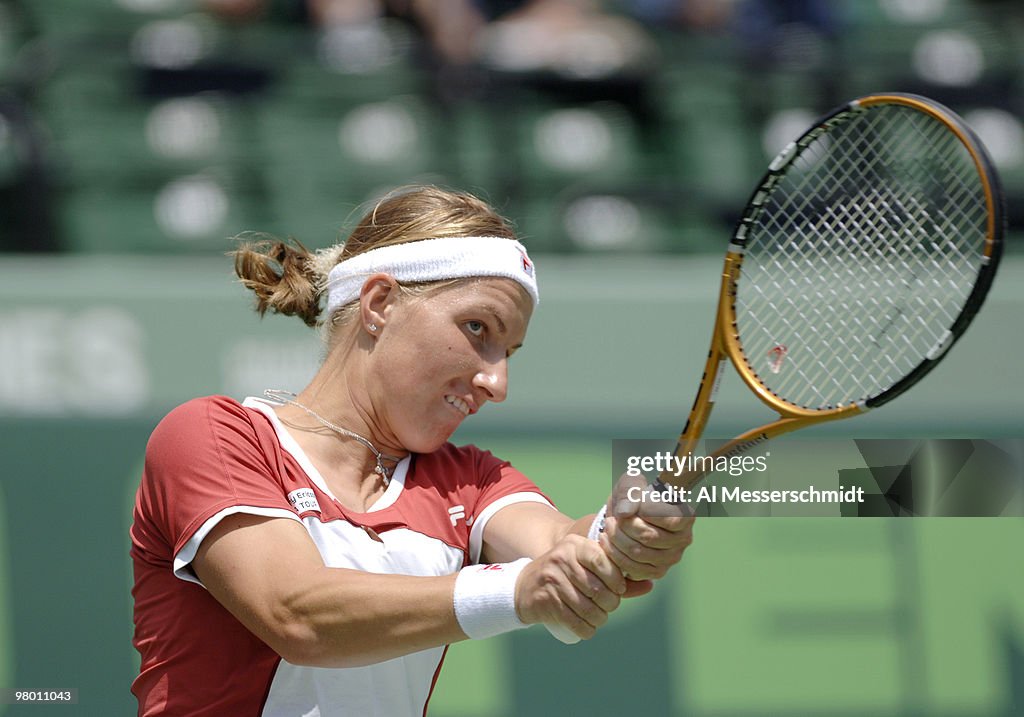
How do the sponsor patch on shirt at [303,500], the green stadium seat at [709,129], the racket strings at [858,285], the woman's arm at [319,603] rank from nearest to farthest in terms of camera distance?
the woman's arm at [319,603] < the sponsor patch on shirt at [303,500] < the racket strings at [858,285] < the green stadium seat at [709,129]

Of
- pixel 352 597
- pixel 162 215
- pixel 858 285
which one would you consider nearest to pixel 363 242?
pixel 352 597

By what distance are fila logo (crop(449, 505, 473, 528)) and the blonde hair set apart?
319 mm

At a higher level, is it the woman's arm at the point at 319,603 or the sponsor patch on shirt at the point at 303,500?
the sponsor patch on shirt at the point at 303,500

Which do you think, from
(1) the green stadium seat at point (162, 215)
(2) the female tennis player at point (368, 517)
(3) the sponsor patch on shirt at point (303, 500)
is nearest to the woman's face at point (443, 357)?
(2) the female tennis player at point (368, 517)

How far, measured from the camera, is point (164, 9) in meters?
5.18

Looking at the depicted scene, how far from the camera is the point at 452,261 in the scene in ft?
6.16

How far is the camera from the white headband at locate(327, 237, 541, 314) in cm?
188

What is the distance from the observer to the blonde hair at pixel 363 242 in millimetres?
1926

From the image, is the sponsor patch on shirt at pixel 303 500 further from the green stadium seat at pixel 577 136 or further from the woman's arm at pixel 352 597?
the green stadium seat at pixel 577 136

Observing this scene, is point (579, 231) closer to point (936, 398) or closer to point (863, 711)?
point (936, 398)

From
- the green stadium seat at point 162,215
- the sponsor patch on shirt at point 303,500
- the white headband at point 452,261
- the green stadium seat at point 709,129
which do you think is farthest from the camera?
the green stadium seat at point 709,129

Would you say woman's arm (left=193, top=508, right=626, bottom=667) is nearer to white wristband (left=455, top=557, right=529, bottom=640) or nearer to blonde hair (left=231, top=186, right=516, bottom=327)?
white wristband (left=455, top=557, right=529, bottom=640)

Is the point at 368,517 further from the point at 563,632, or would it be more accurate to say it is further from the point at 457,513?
the point at 563,632

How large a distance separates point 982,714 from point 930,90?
2462 millimetres
